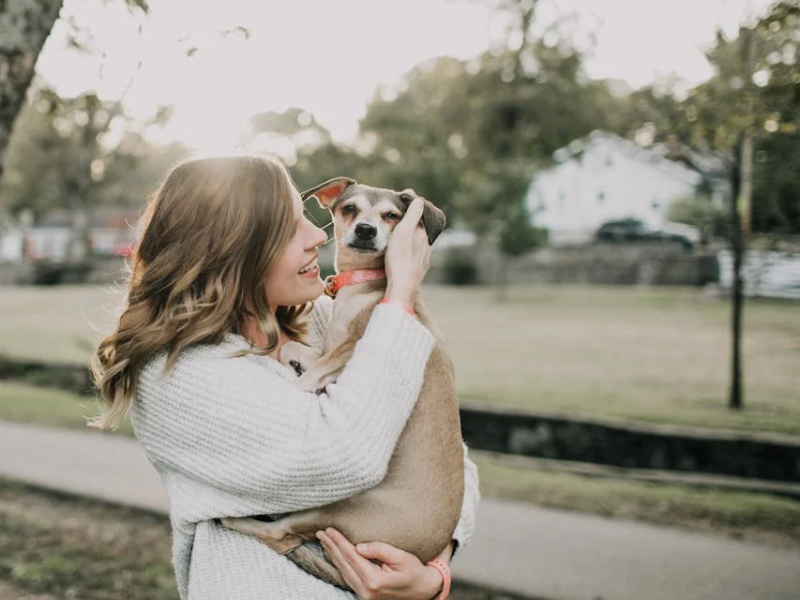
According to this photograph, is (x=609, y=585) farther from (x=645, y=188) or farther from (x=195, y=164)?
(x=645, y=188)

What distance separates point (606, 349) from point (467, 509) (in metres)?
14.3

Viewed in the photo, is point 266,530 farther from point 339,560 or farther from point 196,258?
point 196,258

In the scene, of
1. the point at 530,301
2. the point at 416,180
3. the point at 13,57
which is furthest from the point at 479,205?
the point at 13,57

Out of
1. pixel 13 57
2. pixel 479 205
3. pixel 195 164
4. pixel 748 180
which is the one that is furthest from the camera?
pixel 479 205

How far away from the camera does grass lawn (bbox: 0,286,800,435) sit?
10.3 meters

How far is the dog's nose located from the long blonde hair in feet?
2.95

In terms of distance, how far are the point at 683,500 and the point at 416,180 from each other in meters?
37.2

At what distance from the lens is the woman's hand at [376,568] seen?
82.7 inches

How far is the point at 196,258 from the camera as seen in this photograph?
7.22ft

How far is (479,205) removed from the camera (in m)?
31.8

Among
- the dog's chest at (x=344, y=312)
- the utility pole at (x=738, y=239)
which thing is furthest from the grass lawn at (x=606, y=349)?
the dog's chest at (x=344, y=312)

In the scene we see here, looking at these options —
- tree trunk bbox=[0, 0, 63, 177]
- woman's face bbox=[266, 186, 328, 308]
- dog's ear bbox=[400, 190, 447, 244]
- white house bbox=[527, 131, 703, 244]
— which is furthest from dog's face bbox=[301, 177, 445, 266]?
white house bbox=[527, 131, 703, 244]

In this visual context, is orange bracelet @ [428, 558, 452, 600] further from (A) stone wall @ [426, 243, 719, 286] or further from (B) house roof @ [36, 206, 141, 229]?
(B) house roof @ [36, 206, 141, 229]

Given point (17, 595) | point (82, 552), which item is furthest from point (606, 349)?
point (17, 595)
